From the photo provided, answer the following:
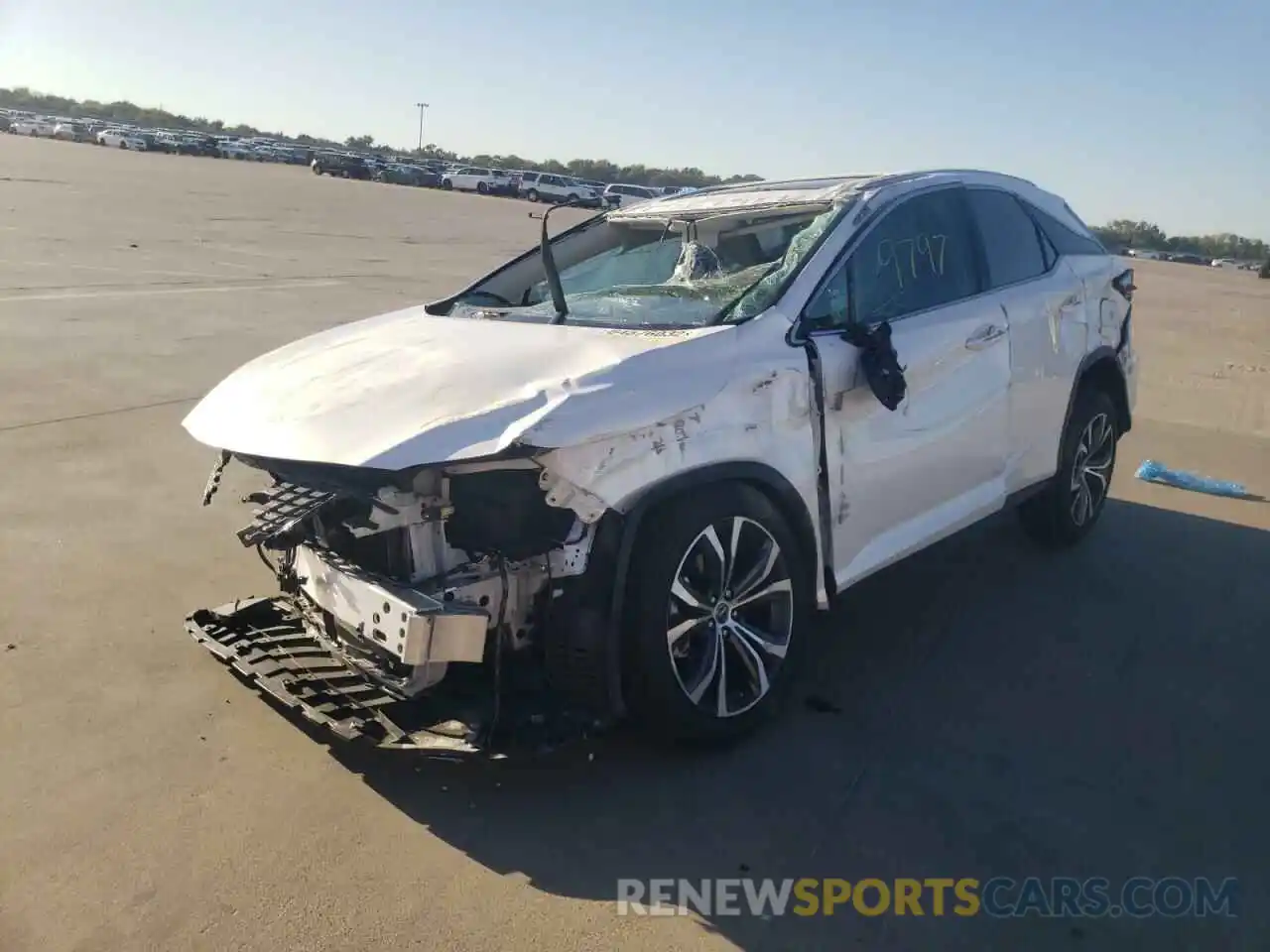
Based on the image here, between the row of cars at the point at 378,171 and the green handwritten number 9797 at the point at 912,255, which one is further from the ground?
the row of cars at the point at 378,171

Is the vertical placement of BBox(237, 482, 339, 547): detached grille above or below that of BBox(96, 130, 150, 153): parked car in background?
below

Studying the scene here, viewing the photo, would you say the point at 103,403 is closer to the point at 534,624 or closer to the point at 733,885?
the point at 534,624

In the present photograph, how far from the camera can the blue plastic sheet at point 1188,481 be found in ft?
23.5

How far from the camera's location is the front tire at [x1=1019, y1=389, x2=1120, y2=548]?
5609mm

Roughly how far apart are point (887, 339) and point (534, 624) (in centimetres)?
169

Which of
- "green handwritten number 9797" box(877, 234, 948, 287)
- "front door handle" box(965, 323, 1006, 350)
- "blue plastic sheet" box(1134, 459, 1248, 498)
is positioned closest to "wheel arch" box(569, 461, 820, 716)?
"green handwritten number 9797" box(877, 234, 948, 287)

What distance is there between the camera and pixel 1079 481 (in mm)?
5777

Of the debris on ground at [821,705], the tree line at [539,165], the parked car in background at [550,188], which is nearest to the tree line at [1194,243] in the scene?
the tree line at [539,165]

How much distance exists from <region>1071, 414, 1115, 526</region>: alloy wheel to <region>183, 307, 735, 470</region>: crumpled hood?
9.45 feet

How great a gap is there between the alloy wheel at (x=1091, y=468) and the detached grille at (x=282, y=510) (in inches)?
153

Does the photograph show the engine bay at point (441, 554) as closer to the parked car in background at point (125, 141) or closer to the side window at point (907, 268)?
the side window at point (907, 268)

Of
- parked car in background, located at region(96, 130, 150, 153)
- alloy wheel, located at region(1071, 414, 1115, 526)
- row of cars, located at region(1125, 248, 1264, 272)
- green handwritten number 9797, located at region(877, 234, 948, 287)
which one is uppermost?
parked car in background, located at region(96, 130, 150, 153)

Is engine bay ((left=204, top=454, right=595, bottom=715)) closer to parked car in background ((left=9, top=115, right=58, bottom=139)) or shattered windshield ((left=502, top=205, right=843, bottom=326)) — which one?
shattered windshield ((left=502, top=205, right=843, bottom=326))

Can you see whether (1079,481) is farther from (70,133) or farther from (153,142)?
(70,133)
